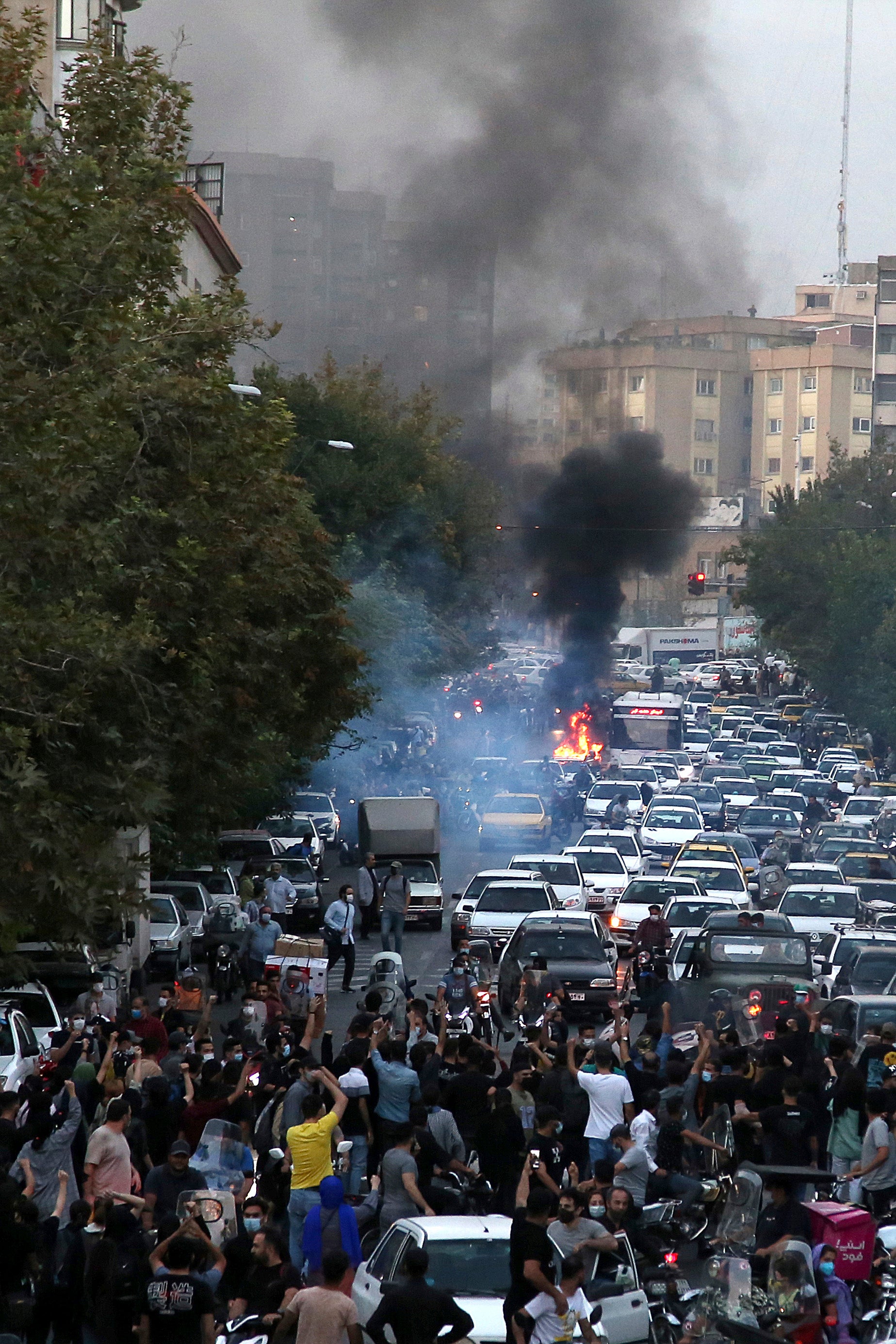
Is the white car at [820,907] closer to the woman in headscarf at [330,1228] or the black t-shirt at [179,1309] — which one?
the woman in headscarf at [330,1228]

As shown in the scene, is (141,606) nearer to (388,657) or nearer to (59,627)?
(59,627)

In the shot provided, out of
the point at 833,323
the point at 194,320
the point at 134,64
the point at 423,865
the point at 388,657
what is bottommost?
the point at 423,865

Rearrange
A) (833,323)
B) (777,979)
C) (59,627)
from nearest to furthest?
1. (59,627)
2. (777,979)
3. (833,323)

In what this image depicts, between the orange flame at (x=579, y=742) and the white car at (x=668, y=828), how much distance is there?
1677cm

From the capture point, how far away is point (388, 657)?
47.5 meters

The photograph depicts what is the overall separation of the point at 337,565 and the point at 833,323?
387ft

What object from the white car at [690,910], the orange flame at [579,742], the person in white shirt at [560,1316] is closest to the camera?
the person in white shirt at [560,1316]

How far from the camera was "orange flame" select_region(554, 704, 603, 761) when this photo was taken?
58219 millimetres

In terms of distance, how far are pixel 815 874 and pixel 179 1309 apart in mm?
22994

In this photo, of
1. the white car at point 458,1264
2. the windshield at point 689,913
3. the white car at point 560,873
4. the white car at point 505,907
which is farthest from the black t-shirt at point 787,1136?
the white car at point 560,873

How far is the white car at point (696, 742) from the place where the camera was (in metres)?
60.7

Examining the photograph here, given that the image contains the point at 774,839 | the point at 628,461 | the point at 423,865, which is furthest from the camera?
the point at 628,461

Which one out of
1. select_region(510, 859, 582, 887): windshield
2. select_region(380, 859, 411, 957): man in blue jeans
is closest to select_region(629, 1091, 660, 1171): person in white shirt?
select_region(380, 859, 411, 957): man in blue jeans

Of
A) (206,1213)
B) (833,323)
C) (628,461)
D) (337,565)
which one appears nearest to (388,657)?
(337,565)
